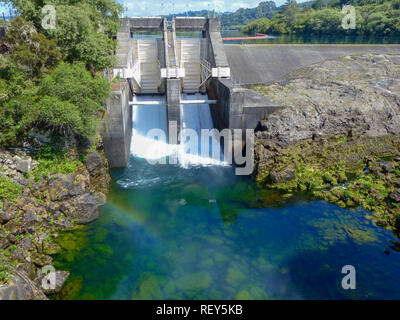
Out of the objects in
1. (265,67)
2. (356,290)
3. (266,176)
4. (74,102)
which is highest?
(265,67)

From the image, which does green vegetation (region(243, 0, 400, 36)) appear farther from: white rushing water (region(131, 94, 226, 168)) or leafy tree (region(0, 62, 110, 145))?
leafy tree (region(0, 62, 110, 145))

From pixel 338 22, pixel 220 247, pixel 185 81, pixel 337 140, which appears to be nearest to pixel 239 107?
pixel 337 140

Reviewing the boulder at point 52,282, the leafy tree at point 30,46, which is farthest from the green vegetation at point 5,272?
the leafy tree at point 30,46

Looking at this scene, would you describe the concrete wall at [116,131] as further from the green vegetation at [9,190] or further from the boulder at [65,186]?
the green vegetation at [9,190]

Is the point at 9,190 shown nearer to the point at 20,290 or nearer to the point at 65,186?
the point at 65,186

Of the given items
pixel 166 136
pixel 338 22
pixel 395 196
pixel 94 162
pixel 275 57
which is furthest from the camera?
pixel 338 22
